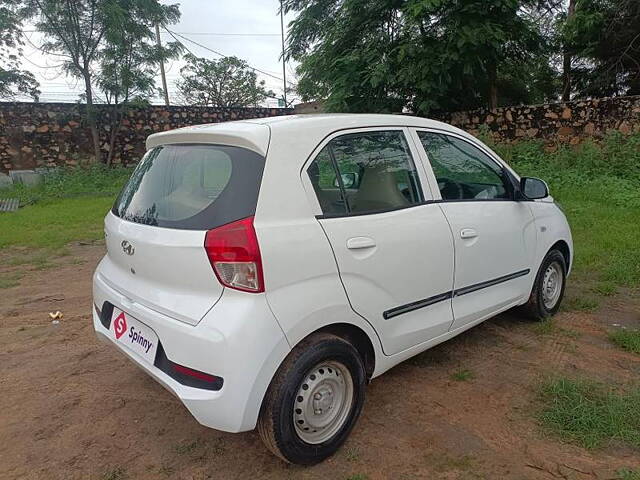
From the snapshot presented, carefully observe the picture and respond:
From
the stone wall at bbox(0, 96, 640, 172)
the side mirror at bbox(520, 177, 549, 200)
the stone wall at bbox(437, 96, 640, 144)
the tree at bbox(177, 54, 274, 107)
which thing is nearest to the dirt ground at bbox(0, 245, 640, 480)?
the side mirror at bbox(520, 177, 549, 200)

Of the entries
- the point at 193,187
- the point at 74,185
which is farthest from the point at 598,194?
the point at 74,185

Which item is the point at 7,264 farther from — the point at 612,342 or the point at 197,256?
the point at 612,342

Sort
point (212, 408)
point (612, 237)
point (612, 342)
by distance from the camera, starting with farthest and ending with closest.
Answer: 1. point (612, 237)
2. point (612, 342)
3. point (212, 408)

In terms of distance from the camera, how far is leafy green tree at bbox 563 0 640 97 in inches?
400

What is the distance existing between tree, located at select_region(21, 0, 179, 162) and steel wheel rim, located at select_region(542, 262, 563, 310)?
1250 centimetres

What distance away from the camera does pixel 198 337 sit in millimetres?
1866

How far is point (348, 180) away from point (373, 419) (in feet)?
4.22

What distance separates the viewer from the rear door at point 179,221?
194 centimetres

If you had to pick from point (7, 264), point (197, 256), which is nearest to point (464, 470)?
point (197, 256)

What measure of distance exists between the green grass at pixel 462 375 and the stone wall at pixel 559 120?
862 cm

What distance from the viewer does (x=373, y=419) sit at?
248 cm

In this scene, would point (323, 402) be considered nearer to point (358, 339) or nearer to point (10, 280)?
point (358, 339)

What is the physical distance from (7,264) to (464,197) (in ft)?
18.3

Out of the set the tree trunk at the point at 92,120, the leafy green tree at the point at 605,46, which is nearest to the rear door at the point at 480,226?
the leafy green tree at the point at 605,46
